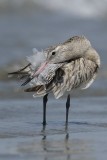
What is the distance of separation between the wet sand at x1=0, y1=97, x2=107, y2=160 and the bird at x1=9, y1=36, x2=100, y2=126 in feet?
0.80

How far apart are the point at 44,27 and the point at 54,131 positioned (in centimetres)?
907

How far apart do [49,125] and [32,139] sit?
1134 mm

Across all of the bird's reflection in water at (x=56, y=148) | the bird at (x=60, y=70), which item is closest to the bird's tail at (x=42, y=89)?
the bird at (x=60, y=70)

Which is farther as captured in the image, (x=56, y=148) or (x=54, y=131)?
(x=54, y=131)

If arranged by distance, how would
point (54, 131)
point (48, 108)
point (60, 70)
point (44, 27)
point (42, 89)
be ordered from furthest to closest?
point (44, 27)
point (48, 108)
point (60, 70)
point (42, 89)
point (54, 131)

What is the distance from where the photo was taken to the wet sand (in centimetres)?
723

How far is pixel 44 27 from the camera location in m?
17.5

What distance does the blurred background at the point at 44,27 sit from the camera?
1400cm

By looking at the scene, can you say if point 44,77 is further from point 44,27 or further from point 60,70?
point 44,27

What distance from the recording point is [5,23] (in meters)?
17.5

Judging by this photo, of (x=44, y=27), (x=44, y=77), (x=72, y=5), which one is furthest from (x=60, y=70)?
(x=72, y=5)

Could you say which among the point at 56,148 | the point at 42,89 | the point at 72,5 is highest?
the point at 72,5

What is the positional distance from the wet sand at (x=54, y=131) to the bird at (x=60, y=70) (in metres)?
0.24

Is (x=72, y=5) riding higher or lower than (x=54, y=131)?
higher
